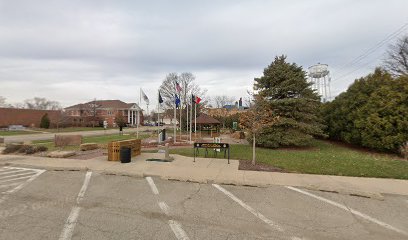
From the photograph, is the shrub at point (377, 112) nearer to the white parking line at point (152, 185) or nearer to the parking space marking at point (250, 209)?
the parking space marking at point (250, 209)

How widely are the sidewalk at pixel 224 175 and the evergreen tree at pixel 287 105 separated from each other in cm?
694

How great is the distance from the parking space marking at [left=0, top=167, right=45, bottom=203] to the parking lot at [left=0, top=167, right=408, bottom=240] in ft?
0.12

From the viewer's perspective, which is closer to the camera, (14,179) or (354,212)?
(354,212)

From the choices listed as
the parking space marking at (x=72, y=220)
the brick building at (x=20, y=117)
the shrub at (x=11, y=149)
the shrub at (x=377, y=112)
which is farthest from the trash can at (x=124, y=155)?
the brick building at (x=20, y=117)

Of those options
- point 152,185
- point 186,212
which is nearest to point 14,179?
point 152,185

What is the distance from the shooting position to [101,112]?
7094 cm

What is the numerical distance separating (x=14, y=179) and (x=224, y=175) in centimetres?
744

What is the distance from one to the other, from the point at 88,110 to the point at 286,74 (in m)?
62.2

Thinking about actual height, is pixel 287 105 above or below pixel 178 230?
above

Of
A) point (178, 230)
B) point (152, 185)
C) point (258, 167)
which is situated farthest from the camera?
point (258, 167)

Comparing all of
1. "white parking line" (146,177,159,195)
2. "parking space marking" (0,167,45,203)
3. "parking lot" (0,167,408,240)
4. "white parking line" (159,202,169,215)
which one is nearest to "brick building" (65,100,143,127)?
"parking space marking" (0,167,45,203)

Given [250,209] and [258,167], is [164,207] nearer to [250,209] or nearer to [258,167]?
[250,209]

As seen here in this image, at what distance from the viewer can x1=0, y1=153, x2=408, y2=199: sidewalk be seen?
7.12 meters

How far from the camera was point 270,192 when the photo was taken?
6.79m
